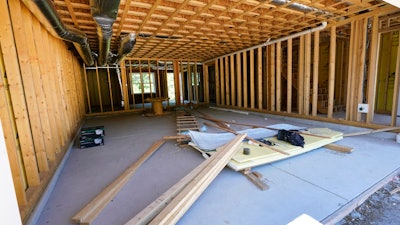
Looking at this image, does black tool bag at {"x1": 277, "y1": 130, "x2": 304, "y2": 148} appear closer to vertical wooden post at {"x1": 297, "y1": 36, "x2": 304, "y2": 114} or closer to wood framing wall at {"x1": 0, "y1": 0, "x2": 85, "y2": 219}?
vertical wooden post at {"x1": 297, "y1": 36, "x2": 304, "y2": 114}

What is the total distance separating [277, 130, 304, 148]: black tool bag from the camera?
2.98 metres

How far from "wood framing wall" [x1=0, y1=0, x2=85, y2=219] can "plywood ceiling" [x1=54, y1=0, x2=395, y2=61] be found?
0.86 meters

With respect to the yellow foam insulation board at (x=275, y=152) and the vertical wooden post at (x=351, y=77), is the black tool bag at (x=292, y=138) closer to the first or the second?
the yellow foam insulation board at (x=275, y=152)

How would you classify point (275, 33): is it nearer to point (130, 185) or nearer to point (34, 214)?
point (130, 185)

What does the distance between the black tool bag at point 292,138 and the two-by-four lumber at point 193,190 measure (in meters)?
1.02

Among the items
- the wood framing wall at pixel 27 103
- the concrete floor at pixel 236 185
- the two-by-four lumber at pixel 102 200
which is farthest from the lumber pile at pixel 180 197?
the wood framing wall at pixel 27 103

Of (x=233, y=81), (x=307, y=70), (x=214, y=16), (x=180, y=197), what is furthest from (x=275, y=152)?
(x=233, y=81)

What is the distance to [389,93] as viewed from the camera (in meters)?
5.70

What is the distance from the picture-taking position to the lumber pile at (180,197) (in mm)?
1502

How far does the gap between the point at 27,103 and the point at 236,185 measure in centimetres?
257

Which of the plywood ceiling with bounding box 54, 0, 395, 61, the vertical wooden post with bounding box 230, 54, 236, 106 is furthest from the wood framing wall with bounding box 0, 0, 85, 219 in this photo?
the vertical wooden post with bounding box 230, 54, 236, 106

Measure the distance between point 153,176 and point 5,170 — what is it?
1.81m

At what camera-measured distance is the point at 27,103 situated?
219cm

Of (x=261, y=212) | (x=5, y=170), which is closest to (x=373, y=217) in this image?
(x=261, y=212)
